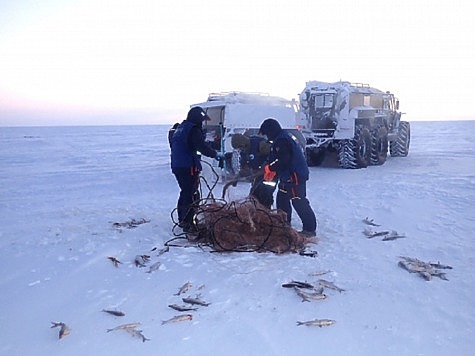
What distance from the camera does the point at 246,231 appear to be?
6082 mm

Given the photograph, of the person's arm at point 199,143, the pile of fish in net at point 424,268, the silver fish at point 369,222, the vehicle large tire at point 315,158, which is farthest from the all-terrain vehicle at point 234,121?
the pile of fish in net at point 424,268

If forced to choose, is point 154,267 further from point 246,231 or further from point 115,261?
point 246,231

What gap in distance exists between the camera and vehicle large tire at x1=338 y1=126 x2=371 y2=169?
14.6 m

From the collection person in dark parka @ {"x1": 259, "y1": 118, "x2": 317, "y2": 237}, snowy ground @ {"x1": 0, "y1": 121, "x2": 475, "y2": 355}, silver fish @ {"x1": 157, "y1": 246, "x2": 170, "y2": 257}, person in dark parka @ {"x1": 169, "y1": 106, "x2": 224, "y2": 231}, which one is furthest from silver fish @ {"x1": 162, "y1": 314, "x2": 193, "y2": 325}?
person in dark parka @ {"x1": 259, "y1": 118, "x2": 317, "y2": 237}

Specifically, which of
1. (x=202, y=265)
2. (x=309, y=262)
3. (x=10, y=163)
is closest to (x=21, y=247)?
(x=202, y=265)

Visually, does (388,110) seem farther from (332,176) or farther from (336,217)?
(336,217)

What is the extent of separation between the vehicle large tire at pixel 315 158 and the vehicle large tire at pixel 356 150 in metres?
1.31

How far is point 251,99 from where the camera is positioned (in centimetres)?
1320

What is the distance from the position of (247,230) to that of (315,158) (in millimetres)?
10760

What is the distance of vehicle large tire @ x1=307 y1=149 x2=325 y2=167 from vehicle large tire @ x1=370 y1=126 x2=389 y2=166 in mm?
1789

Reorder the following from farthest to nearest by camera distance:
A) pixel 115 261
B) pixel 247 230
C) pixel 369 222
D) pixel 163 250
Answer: pixel 369 222, pixel 247 230, pixel 163 250, pixel 115 261

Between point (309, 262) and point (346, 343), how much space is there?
189 centimetres

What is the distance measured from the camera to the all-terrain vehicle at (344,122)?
14523 millimetres

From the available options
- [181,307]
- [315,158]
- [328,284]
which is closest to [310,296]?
[328,284]
